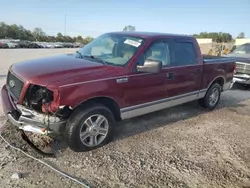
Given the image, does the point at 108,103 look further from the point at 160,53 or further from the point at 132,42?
the point at 160,53

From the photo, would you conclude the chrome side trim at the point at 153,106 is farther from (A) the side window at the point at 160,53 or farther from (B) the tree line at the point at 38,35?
(B) the tree line at the point at 38,35

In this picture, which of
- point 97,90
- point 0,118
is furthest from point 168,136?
point 0,118

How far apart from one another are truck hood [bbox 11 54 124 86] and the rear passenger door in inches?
52.5

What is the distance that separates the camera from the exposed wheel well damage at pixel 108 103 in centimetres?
384

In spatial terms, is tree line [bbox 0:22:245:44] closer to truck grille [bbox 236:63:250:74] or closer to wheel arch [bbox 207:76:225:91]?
truck grille [bbox 236:63:250:74]

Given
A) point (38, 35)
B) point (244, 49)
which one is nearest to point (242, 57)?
point (244, 49)

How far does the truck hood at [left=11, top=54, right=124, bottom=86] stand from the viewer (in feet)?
Result: 11.5

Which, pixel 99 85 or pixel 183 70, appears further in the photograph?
pixel 183 70

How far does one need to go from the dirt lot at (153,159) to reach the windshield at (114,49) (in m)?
1.39

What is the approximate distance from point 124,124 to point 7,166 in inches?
93.4

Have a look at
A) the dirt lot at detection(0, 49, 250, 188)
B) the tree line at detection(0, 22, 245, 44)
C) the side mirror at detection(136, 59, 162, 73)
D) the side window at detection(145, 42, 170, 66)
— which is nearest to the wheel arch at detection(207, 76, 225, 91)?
the dirt lot at detection(0, 49, 250, 188)

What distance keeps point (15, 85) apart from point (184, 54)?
3.37 m

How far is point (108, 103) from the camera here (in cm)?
414

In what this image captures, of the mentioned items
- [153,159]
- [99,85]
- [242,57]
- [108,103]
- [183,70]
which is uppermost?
[242,57]
